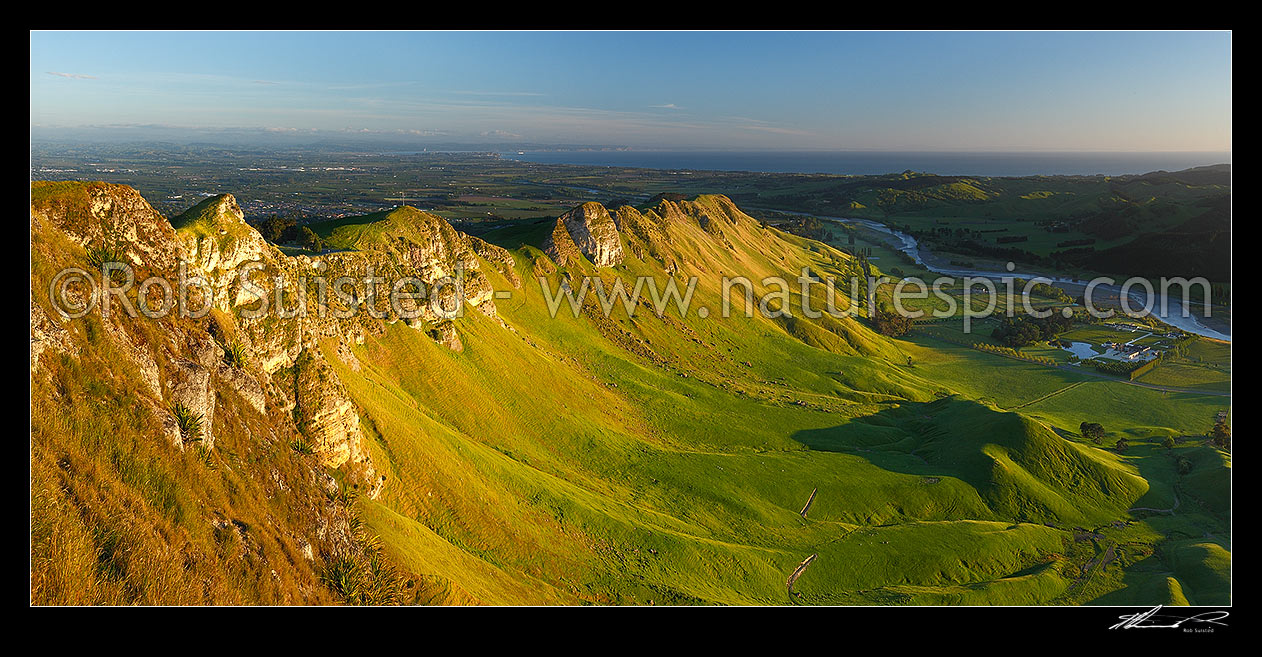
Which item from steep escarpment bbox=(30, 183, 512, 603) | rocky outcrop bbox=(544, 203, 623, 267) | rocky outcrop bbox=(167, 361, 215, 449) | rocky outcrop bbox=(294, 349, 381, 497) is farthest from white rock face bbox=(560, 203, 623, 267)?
rocky outcrop bbox=(167, 361, 215, 449)

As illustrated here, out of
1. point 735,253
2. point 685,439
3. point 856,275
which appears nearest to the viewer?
point 685,439

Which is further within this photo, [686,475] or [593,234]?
[593,234]

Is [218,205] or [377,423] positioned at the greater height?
[218,205]

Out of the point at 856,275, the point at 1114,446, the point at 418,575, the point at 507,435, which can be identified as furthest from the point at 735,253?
the point at 418,575

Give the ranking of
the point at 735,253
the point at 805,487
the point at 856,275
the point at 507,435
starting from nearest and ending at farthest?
1. the point at 507,435
2. the point at 805,487
3. the point at 735,253
4. the point at 856,275

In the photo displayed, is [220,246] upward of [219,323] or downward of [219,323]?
upward

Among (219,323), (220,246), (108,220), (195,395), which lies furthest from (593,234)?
(195,395)

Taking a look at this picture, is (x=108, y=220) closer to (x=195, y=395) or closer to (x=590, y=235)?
(x=195, y=395)

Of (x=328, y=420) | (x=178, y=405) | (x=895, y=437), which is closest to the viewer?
(x=178, y=405)

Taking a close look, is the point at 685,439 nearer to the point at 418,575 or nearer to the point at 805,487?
the point at 805,487
